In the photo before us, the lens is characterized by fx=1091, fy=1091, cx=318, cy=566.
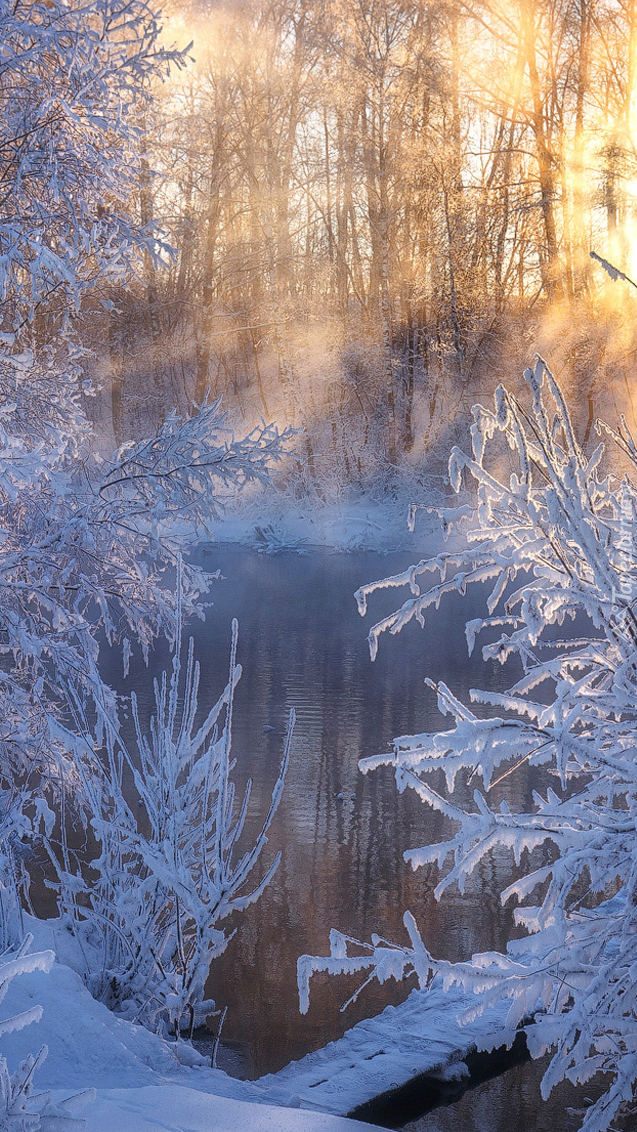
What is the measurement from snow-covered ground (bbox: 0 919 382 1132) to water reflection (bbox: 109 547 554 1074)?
1.09 meters

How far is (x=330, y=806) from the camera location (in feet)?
33.3

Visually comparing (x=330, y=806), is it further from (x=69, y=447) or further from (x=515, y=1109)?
(x=515, y=1109)

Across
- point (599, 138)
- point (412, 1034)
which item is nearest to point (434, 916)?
point (412, 1034)

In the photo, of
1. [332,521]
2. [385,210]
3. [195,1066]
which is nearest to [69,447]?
[195,1066]

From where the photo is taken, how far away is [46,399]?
6.98m

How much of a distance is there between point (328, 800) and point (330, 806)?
0.50 feet

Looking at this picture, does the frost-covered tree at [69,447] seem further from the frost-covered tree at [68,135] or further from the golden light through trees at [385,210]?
the golden light through trees at [385,210]

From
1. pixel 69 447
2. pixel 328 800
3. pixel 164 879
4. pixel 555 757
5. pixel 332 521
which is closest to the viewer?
pixel 555 757

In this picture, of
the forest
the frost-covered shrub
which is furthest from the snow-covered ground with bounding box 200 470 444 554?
the frost-covered shrub

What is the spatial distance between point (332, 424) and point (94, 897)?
88.2 ft

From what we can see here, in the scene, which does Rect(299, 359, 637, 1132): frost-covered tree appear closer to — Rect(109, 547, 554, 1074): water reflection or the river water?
the river water

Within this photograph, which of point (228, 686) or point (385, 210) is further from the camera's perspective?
point (385, 210)

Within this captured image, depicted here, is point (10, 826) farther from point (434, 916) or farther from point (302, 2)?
point (302, 2)

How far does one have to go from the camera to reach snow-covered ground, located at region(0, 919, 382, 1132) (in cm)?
331
